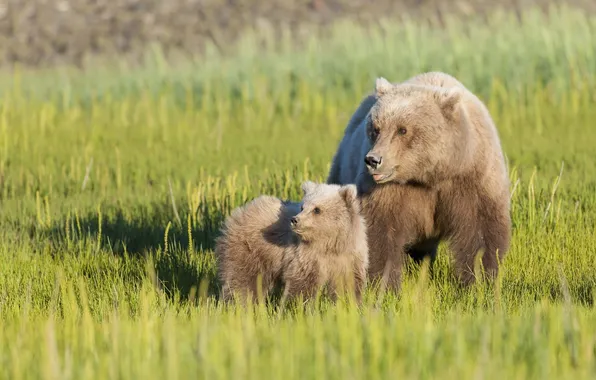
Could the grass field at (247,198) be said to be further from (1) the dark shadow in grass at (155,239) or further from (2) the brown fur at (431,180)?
(2) the brown fur at (431,180)

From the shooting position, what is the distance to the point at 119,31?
22.0 metres

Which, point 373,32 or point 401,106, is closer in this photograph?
point 401,106

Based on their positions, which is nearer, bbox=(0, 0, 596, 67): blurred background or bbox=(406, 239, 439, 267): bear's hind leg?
bbox=(406, 239, 439, 267): bear's hind leg

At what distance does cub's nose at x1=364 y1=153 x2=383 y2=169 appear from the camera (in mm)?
6145

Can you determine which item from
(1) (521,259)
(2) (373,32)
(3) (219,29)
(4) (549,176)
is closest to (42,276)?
(1) (521,259)

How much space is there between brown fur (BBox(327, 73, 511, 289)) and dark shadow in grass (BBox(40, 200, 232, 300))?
3.63 ft

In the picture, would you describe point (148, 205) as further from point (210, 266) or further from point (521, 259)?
point (521, 259)

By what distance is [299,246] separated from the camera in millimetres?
6086

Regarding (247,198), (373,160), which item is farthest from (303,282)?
(247,198)

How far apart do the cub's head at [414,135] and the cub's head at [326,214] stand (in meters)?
0.22

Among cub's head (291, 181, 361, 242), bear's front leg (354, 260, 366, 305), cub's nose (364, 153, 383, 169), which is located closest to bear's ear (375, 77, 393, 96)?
cub's nose (364, 153, 383, 169)

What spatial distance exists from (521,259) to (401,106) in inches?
58.9

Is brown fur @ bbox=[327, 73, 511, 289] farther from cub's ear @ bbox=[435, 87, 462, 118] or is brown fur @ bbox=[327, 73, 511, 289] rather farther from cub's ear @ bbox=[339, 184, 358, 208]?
cub's ear @ bbox=[339, 184, 358, 208]

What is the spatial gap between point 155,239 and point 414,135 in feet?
8.71
